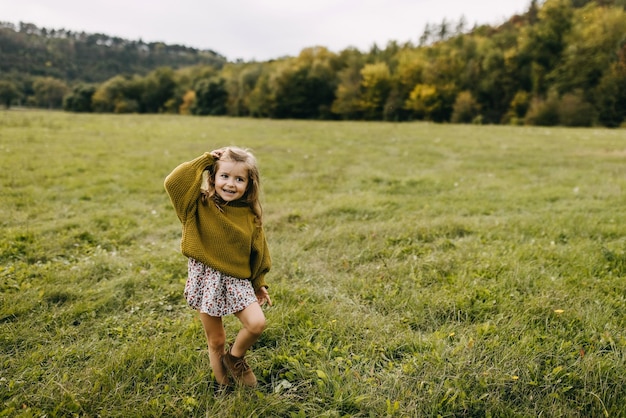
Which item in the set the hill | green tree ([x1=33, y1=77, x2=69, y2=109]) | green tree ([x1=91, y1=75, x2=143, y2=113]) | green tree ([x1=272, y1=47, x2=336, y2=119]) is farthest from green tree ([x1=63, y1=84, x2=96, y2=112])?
green tree ([x1=272, y1=47, x2=336, y2=119])

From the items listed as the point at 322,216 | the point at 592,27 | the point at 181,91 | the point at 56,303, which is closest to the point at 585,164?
the point at 322,216

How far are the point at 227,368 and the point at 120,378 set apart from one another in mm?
871

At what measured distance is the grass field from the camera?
9.46 feet

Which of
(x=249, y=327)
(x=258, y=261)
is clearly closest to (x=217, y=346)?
(x=249, y=327)

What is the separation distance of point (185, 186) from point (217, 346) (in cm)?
129

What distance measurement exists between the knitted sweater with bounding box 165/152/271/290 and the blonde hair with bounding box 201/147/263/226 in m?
0.06

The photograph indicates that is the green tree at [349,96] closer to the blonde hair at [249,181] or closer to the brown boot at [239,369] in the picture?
the blonde hair at [249,181]

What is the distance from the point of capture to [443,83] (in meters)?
52.7

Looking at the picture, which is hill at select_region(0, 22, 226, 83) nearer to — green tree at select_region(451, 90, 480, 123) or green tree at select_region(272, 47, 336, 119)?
green tree at select_region(272, 47, 336, 119)

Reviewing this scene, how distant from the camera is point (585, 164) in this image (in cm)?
1252

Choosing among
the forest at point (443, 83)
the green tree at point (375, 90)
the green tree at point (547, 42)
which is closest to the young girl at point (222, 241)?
the forest at point (443, 83)

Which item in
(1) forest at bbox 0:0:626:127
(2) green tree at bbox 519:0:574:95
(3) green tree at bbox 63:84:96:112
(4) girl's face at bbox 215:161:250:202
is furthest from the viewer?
(3) green tree at bbox 63:84:96:112

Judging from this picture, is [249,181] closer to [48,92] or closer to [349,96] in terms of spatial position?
[349,96]

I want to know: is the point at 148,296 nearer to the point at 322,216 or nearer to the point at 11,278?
the point at 11,278
